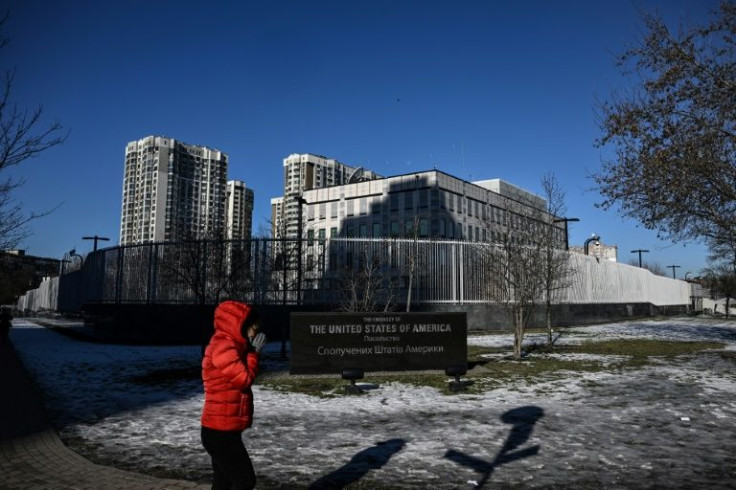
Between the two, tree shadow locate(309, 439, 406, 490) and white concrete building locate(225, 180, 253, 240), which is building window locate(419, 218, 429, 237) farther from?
tree shadow locate(309, 439, 406, 490)

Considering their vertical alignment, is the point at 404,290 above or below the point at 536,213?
below

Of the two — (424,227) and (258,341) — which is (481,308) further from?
(424,227)

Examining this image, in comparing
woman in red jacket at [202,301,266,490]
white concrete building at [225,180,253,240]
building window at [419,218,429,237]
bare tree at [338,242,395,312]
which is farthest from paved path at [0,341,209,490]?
white concrete building at [225,180,253,240]

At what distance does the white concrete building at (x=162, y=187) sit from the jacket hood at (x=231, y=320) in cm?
7992

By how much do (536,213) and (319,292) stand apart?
35.0ft

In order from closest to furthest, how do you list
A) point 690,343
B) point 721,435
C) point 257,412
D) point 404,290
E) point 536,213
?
point 721,435 → point 257,412 → point 690,343 → point 536,213 → point 404,290

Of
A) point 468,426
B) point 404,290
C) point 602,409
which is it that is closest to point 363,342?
point 468,426

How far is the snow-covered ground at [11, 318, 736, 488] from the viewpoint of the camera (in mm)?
5633

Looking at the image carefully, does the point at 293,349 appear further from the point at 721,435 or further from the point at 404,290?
the point at 404,290

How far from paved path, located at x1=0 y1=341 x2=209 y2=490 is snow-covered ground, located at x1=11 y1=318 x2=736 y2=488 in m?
0.26

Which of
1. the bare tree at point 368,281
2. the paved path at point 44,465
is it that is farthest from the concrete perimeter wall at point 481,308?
the paved path at point 44,465

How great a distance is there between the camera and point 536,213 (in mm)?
22859

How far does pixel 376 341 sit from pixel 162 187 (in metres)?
81.8

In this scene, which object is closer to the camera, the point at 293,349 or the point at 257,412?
the point at 257,412
